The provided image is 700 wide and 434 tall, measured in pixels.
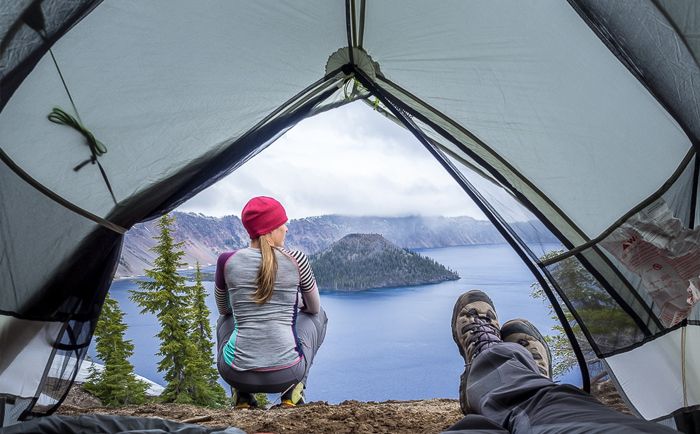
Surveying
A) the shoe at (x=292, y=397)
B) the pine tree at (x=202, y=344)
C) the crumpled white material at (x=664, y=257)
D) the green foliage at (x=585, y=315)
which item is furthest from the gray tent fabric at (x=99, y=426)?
the pine tree at (x=202, y=344)

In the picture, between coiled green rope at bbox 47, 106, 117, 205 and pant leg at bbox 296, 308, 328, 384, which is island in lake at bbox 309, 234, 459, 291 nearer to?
pant leg at bbox 296, 308, 328, 384

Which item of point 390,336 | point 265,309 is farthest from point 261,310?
point 390,336

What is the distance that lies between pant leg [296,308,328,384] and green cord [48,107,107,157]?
1100 mm

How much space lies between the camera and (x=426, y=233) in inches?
172

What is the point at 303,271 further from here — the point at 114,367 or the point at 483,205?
the point at 114,367

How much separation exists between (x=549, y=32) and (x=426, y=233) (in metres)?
2.93

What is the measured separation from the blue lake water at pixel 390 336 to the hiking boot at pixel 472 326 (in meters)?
0.42

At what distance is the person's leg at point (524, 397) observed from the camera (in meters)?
1.00

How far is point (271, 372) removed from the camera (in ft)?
6.98

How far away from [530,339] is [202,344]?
2460 millimetres

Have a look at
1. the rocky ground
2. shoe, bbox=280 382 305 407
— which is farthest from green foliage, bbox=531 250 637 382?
shoe, bbox=280 382 305 407

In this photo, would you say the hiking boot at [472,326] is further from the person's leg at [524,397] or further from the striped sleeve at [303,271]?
the striped sleeve at [303,271]

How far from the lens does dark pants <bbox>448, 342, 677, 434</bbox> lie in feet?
3.25

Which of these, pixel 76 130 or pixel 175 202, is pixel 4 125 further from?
pixel 175 202
